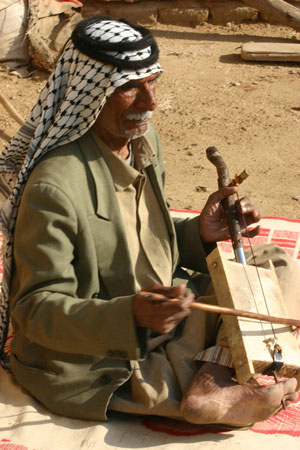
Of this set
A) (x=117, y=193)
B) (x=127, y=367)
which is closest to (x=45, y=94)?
(x=117, y=193)

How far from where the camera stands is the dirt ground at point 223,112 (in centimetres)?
581

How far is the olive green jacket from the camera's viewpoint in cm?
274

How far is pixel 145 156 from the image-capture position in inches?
126

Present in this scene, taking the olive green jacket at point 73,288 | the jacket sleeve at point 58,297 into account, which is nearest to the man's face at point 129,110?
the olive green jacket at point 73,288

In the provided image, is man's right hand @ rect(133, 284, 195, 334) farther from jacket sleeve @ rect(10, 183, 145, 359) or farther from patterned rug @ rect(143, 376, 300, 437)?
patterned rug @ rect(143, 376, 300, 437)

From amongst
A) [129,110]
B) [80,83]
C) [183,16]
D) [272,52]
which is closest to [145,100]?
[129,110]

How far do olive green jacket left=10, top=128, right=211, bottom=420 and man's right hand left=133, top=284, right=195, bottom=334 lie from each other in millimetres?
59

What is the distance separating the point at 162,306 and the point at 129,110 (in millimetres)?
836

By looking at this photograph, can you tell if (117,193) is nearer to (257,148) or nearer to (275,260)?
(275,260)

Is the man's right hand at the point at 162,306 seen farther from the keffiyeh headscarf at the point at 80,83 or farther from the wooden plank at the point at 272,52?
the wooden plank at the point at 272,52

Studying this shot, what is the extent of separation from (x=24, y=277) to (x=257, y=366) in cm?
93

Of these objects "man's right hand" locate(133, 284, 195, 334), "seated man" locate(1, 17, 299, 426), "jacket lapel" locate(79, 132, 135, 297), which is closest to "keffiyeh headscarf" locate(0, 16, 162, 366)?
"seated man" locate(1, 17, 299, 426)

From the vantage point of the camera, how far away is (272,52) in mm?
8039

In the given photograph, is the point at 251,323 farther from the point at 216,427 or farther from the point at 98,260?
the point at 98,260
